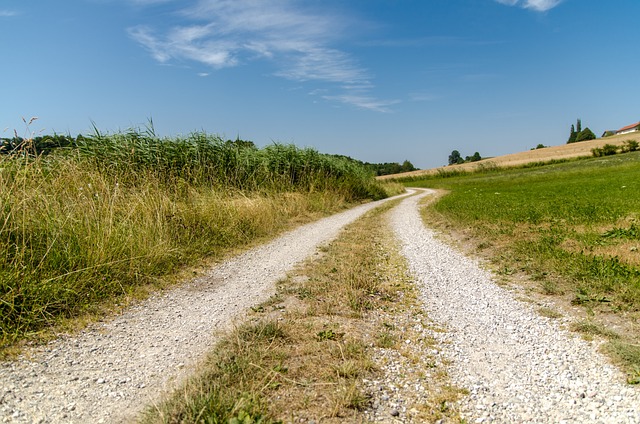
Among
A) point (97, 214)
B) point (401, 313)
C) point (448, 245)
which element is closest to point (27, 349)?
point (97, 214)

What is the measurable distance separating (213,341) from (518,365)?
2916 mm

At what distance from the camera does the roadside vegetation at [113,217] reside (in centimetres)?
468

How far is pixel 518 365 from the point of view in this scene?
3477 mm

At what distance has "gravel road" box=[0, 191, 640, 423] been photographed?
9.19 ft

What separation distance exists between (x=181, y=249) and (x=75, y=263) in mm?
2182

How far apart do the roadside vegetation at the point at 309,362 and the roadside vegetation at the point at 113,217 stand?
2319mm

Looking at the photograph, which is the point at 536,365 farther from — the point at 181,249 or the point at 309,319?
the point at 181,249

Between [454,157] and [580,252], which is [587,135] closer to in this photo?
[454,157]

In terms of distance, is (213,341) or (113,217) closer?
(213,341)

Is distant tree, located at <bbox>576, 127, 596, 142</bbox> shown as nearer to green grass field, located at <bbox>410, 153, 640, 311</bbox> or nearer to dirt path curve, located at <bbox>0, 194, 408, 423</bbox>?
green grass field, located at <bbox>410, 153, 640, 311</bbox>

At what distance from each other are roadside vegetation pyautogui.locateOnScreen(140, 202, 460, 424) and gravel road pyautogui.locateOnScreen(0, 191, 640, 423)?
0.86ft

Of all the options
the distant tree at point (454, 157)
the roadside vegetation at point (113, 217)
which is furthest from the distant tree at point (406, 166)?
the roadside vegetation at point (113, 217)

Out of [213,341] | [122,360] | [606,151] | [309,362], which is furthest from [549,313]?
[606,151]

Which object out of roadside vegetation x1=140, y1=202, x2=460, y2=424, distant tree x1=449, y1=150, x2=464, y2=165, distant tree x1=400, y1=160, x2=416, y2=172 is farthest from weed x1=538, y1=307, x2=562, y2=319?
distant tree x1=449, y1=150, x2=464, y2=165
